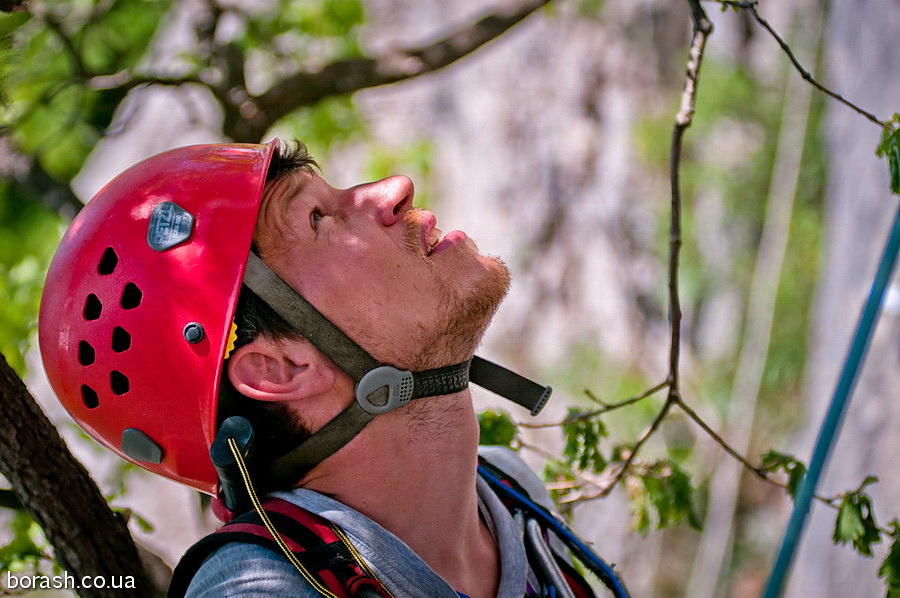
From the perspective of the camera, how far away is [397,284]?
197 cm

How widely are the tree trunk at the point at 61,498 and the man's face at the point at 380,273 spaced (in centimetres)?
61

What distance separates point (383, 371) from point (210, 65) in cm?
258

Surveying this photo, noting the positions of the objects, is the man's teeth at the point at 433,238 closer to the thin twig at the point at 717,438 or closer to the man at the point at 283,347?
the man at the point at 283,347

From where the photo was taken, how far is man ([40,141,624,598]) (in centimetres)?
187

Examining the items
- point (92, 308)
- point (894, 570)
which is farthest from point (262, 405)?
point (894, 570)

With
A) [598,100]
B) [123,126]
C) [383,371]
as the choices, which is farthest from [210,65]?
[598,100]

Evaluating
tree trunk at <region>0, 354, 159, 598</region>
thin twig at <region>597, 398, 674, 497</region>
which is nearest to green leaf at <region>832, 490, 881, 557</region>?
thin twig at <region>597, 398, 674, 497</region>

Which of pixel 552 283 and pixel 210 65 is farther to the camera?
pixel 552 283

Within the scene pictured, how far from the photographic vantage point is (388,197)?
83.0 inches

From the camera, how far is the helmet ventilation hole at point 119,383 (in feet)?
6.28

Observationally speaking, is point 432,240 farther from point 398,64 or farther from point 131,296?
point 398,64

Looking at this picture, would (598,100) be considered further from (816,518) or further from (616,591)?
(616,591)

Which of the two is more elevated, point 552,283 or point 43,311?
point 552,283

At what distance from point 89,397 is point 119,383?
10 centimetres
